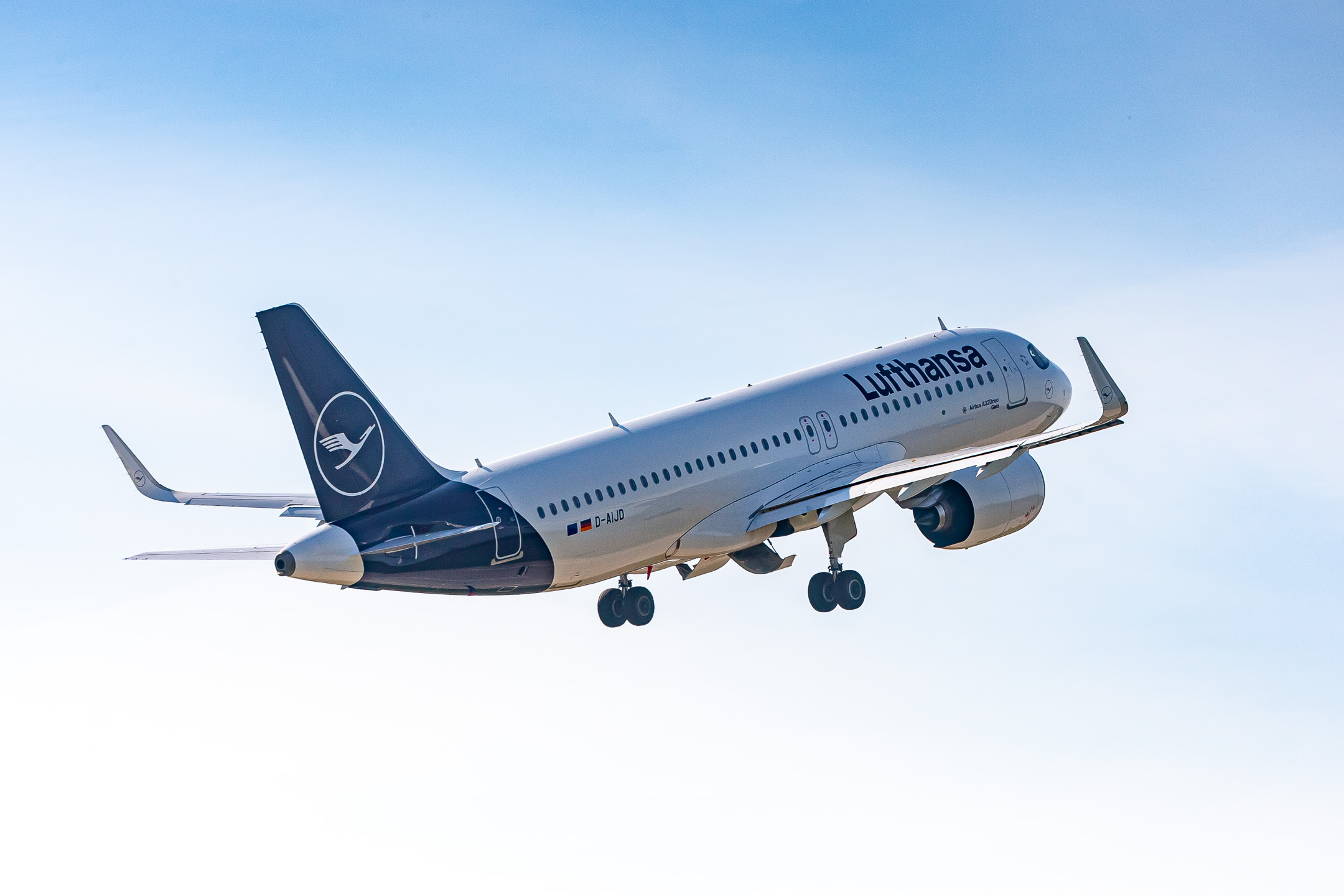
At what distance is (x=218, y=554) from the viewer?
42312mm

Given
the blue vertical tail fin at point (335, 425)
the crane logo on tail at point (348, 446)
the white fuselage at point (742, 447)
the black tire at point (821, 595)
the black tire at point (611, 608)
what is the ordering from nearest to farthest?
the blue vertical tail fin at point (335, 425) → the crane logo on tail at point (348, 446) → the white fuselage at point (742, 447) → the black tire at point (611, 608) → the black tire at point (821, 595)

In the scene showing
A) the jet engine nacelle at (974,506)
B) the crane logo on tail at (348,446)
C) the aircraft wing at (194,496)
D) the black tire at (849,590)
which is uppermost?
the aircraft wing at (194,496)

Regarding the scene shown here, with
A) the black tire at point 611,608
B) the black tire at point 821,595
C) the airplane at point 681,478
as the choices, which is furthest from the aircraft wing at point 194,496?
the black tire at point 821,595

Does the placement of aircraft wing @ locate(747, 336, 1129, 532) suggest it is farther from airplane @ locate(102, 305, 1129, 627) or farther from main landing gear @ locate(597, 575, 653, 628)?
main landing gear @ locate(597, 575, 653, 628)

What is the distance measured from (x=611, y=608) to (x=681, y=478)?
453 centimetres

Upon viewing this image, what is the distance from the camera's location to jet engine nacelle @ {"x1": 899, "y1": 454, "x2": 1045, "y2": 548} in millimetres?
49844

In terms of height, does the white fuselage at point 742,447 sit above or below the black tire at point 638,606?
above

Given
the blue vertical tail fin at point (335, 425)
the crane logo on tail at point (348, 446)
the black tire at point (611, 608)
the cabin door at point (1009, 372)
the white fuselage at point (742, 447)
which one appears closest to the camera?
the blue vertical tail fin at point (335, 425)

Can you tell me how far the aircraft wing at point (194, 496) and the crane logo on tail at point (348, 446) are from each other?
29.6 feet

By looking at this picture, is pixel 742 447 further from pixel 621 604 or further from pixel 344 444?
pixel 344 444

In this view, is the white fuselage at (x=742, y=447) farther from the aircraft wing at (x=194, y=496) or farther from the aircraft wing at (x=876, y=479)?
the aircraft wing at (x=194, y=496)

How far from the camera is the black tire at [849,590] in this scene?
162ft

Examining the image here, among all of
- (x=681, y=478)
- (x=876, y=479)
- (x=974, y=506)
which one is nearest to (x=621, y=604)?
(x=681, y=478)

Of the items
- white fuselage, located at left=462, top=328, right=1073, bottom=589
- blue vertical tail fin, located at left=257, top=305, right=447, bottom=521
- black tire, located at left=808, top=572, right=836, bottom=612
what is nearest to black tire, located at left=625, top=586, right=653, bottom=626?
white fuselage, located at left=462, top=328, right=1073, bottom=589
